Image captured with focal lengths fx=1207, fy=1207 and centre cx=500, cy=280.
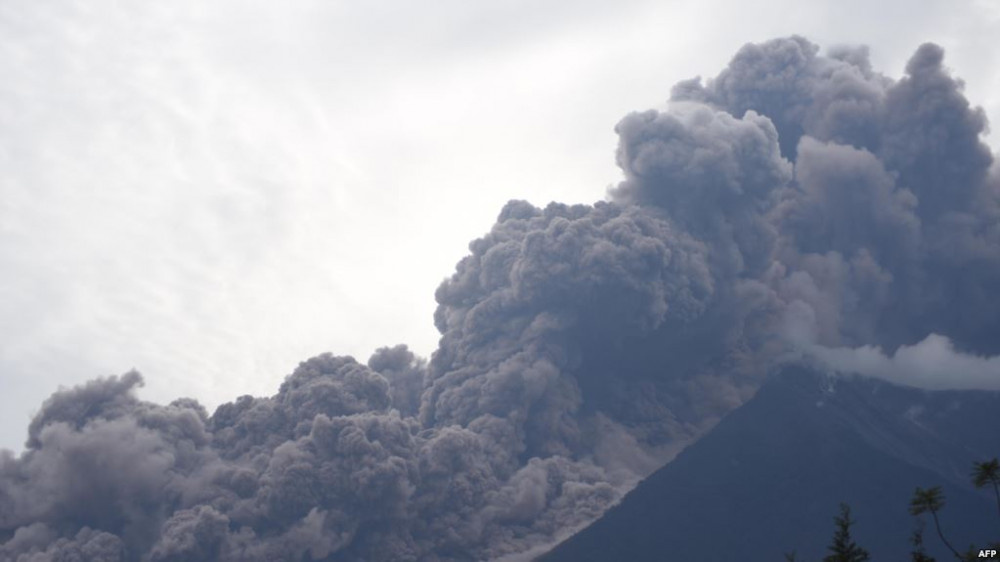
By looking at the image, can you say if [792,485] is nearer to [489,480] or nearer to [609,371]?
[609,371]

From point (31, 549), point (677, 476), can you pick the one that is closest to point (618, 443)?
point (677, 476)

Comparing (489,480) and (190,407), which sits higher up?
(190,407)

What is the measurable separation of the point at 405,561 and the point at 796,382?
29.6m

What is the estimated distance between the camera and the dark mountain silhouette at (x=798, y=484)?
57.3m

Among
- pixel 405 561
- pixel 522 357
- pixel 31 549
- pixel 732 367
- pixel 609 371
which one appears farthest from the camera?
pixel 732 367

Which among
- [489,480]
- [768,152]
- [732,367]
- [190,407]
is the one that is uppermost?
[768,152]

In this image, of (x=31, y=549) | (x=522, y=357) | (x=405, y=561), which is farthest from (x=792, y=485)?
(x=31, y=549)

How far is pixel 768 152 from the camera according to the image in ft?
217

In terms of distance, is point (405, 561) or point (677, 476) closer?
point (405, 561)

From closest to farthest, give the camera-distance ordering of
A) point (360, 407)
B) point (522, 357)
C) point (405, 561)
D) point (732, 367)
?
point (405, 561) → point (360, 407) → point (522, 357) → point (732, 367)

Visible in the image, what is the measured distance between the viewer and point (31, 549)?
4903 centimetres

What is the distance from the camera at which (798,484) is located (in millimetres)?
62844

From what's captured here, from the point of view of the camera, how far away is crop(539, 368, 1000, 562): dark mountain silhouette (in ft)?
188

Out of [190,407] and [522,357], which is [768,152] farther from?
[190,407]
